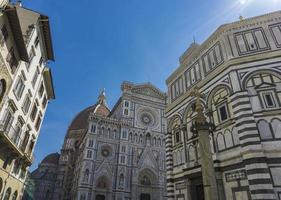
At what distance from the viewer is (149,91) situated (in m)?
49.5

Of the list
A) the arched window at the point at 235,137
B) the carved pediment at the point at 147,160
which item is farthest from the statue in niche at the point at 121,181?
the arched window at the point at 235,137

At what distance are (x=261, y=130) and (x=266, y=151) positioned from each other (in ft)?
3.60

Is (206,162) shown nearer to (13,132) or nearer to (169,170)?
(169,170)

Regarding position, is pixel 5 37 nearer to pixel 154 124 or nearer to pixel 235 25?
pixel 235 25

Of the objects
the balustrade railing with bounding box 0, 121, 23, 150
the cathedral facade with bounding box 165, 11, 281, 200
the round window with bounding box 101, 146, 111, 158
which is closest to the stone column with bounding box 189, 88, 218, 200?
the cathedral facade with bounding box 165, 11, 281, 200

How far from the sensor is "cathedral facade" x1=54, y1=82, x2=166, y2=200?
3600 cm

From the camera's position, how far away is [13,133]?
56.5 ft

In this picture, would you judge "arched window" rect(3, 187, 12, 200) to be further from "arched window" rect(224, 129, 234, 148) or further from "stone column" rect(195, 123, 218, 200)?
"arched window" rect(224, 129, 234, 148)

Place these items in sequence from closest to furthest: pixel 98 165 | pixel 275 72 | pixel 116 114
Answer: pixel 275 72, pixel 98 165, pixel 116 114

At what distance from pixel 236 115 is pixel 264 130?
1473 mm

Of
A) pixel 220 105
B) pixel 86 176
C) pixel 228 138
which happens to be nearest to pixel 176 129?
pixel 220 105

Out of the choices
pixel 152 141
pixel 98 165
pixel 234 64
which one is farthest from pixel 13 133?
pixel 152 141

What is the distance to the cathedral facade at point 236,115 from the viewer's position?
33.0ft

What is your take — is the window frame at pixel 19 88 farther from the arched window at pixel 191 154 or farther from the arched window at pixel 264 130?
the arched window at pixel 264 130
